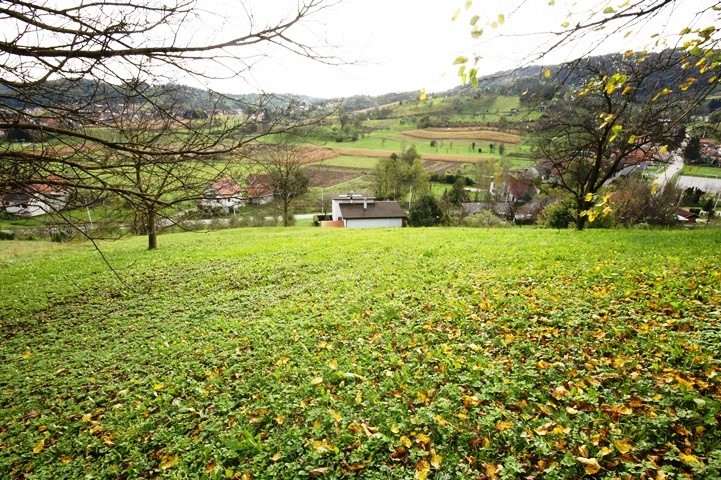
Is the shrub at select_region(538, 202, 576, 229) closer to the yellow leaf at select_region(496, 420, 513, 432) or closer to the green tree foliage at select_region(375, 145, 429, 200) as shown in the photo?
the yellow leaf at select_region(496, 420, 513, 432)

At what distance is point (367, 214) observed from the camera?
46.8m

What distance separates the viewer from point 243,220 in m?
42.9

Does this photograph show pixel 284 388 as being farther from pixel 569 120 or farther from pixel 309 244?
pixel 569 120

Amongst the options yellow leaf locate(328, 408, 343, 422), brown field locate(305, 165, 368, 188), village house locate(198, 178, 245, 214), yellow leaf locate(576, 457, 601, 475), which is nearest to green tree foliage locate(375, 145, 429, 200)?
brown field locate(305, 165, 368, 188)

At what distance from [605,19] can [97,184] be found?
589cm

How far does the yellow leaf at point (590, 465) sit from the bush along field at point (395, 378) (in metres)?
0.01

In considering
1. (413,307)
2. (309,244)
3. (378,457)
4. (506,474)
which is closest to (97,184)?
(378,457)

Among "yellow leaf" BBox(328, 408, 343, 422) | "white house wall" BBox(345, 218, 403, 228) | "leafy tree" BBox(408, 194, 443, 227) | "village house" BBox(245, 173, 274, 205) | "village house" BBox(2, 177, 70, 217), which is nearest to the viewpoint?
"yellow leaf" BBox(328, 408, 343, 422)

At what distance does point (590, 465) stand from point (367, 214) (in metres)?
44.2

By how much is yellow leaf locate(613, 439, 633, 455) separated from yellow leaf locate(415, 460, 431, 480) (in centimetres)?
161

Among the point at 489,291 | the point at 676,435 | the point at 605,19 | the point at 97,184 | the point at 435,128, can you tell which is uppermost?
the point at 435,128

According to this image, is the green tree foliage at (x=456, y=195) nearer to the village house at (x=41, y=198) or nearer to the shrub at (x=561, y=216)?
the shrub at (x=561, y=216)

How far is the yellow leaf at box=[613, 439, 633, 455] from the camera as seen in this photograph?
302 cm

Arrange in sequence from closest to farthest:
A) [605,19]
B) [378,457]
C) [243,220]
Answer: [605,19]
[378,457]
[243,220]
